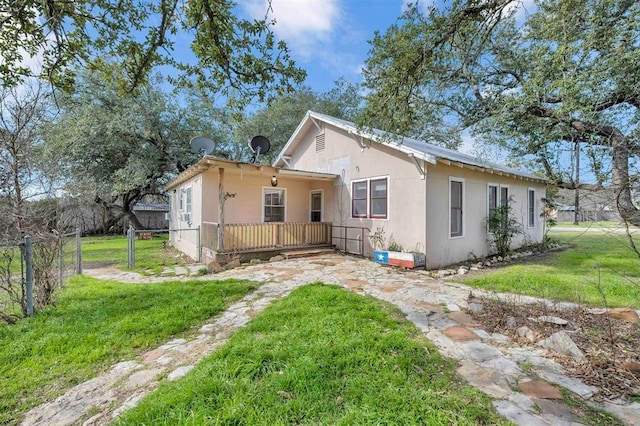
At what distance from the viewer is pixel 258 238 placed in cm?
892

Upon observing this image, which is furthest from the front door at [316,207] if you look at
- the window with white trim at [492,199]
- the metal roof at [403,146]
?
the window with white trim at [492,199]

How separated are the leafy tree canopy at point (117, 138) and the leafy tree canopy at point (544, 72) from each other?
1342 centimetres

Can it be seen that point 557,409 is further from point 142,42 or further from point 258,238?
point 258,238

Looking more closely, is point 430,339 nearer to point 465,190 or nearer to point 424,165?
point 424,165

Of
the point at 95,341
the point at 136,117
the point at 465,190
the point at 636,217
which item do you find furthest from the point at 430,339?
the point at 136,117

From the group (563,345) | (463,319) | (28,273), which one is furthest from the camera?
(28,273)

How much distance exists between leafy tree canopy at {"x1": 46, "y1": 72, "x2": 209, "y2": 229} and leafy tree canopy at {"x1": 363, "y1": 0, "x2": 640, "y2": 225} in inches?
528

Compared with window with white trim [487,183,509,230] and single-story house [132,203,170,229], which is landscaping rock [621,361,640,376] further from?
single-story house [132,203,170,229]

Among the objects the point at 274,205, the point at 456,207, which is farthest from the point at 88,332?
the point at 456,207

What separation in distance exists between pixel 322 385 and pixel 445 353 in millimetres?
1336

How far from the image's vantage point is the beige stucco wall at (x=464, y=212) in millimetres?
7785

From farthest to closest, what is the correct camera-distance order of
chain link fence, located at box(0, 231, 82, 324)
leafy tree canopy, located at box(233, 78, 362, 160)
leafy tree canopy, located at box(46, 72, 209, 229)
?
leafy tree canopy, located at box(233, 78, 362, 160) → leafy tree canopy, located at box(46, 72, 209, 229) → chain link fence, located at box(0, 231, 82, 324)

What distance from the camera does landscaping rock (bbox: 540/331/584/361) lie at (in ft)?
9.18

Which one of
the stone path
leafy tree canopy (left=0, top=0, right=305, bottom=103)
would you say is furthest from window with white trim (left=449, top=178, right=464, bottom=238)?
leafy tree canopy (left=0, top=0, right=305, bottom=103)
